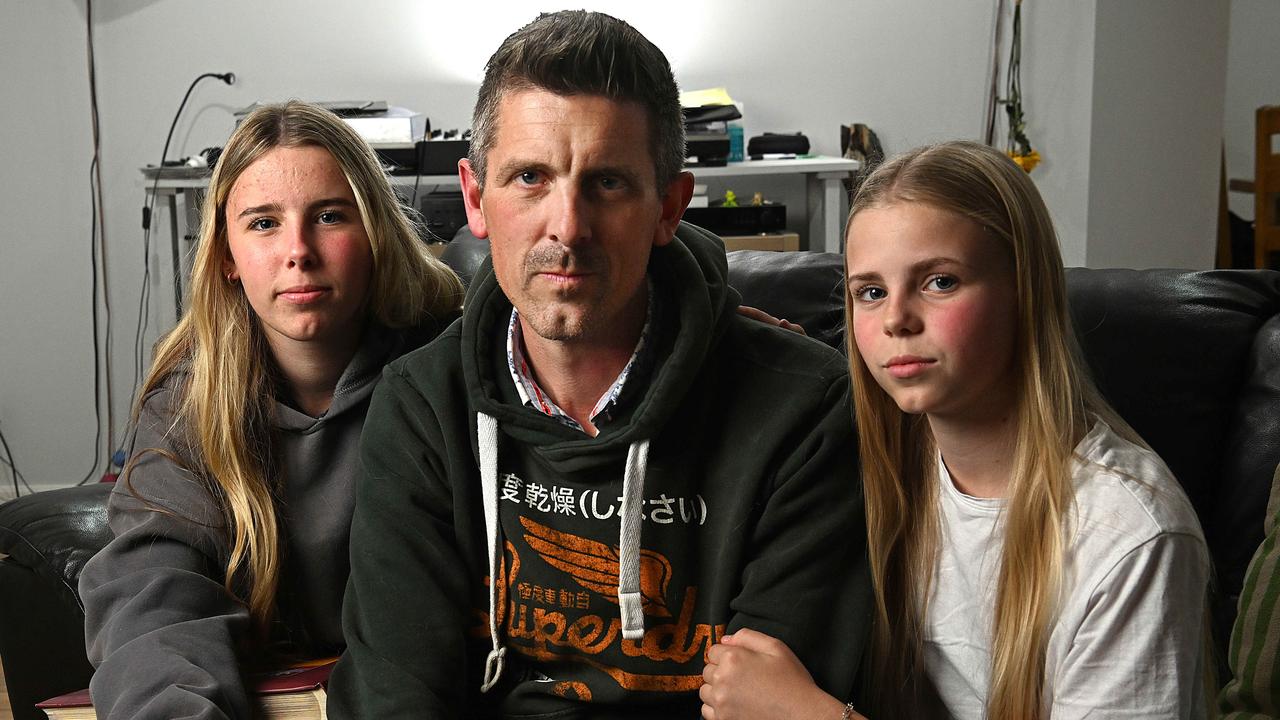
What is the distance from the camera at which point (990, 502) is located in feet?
3.91

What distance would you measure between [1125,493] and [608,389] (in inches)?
22.1

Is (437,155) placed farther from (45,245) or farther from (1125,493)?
(1125,493)

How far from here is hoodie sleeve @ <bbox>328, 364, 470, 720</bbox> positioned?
4.20ft

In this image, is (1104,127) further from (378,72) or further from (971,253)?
(971,253)

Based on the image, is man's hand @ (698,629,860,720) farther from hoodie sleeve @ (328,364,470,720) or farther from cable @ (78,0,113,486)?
cable @ (78,0,113,486)

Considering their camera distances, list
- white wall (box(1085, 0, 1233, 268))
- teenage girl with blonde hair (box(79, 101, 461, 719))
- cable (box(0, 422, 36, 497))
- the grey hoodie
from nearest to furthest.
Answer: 1. the grey hoodie
2. teenage girl with blonde hair (box(79, 101, 461, 719))
3. white wall (box(1085, 0, 1233, 268))
4. cable (box(0, 422, 36, 497))

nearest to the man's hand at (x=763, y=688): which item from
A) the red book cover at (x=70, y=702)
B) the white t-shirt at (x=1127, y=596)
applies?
the white t-shirt at (x=1127, y=596)

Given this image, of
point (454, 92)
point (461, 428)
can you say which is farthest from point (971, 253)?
point (454, 92)

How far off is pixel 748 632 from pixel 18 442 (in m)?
3.46

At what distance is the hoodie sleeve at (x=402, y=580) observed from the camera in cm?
128

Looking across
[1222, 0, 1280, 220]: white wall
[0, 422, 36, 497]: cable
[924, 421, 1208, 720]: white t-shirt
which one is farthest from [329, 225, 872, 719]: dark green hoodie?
[1222, 0, 1280, 220]: white wall

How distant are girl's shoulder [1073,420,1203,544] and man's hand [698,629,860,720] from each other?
313mm

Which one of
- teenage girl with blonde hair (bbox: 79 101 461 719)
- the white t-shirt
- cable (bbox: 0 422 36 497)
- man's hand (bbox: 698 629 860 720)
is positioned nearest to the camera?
the white t-shirt

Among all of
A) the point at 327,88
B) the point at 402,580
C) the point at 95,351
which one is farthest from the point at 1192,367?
the point at 95,351
